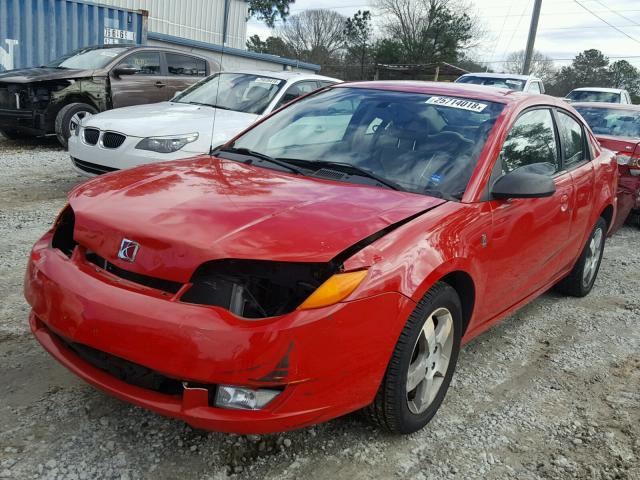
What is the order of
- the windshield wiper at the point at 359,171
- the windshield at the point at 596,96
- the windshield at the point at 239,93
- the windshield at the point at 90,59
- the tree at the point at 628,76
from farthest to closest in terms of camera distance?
the tree at the point at 628,76 → the windshield at the point at 596,96 → the windshield at the point at 90,59 → the windshield at the point at 239,93 → the windshield wiper at the point at 359,171

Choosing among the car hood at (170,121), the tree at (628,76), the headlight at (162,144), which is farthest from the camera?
the tree at (628,76)

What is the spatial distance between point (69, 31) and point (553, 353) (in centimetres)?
1246

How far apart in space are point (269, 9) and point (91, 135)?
44080 millimetres

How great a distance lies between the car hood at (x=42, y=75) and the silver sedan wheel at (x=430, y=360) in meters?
8.00

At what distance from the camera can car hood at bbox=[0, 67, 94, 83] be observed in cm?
855

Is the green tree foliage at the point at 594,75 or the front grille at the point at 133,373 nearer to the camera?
the front grille at the point at 133,373

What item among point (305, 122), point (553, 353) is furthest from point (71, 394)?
point (553, 353)

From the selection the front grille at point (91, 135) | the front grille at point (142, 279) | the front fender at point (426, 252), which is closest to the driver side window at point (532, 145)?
the front fender at point (426, 252)

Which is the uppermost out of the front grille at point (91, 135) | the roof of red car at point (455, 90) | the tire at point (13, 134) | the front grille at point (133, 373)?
the roof of red car at point (455, 90)

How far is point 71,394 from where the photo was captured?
2.64 metres

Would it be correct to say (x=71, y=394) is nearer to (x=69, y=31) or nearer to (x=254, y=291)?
(x=254, y=291)

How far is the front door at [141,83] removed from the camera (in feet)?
30.3

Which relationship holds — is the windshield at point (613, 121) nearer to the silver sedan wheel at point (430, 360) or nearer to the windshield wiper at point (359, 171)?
the windshield wiper at point (359, 171)

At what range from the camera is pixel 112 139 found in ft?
19.6
